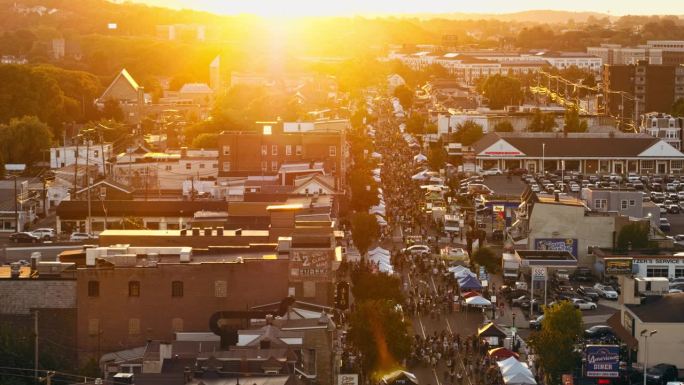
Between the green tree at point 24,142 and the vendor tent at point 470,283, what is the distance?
19.9m

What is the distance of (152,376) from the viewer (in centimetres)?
1351

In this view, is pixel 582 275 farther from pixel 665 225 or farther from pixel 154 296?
pixel 154 296

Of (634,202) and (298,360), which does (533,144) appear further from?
(298,360)

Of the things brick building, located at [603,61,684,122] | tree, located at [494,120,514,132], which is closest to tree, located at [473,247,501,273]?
tree, located at [494,120,514,132]

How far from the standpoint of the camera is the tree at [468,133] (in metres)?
45.4

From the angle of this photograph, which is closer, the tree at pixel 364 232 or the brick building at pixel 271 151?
the tree at pixel 364 232

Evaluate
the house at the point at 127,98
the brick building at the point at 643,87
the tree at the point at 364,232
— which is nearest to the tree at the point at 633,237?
the tree at the point at 364,232

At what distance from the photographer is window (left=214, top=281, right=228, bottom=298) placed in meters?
17.1

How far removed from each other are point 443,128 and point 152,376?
35.7 m

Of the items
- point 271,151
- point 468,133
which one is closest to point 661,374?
point 271,151

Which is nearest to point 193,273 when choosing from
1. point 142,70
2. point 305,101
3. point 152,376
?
point 152,376

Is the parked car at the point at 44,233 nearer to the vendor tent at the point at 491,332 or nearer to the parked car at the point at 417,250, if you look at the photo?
the parked car at the point at 417,250

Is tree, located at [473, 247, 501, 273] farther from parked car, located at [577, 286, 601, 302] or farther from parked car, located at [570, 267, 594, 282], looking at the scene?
parked car, located at [577, 286, 601, 302]

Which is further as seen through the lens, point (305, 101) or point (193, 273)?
point (305, 101)
